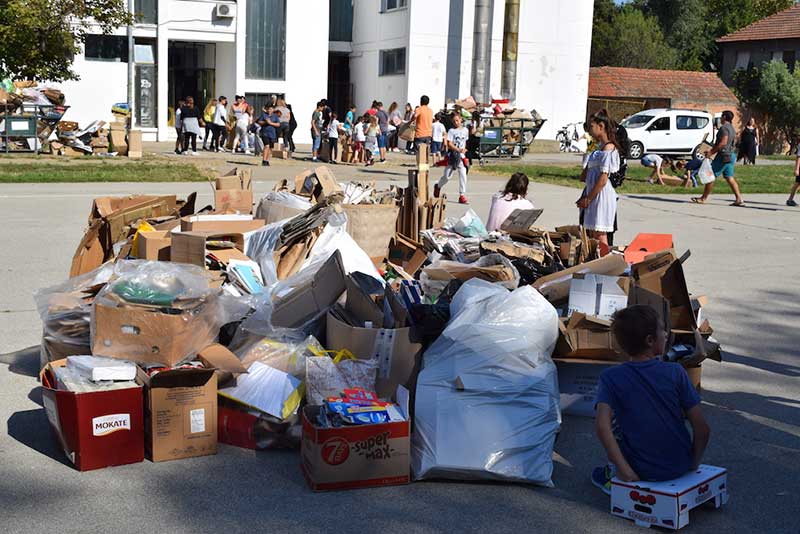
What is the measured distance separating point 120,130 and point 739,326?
1962 cm

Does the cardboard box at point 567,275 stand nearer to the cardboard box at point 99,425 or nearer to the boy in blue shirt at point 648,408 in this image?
the boy in blue shirt at point 648,408

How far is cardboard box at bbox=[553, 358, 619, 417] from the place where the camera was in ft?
18.2

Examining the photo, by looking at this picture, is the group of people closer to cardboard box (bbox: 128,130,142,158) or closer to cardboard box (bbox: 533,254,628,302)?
cardboard box (bbox: 128,130,142,158)

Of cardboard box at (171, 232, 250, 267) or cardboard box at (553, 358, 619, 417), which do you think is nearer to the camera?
cardboard box at (553, 358, 619, 417)

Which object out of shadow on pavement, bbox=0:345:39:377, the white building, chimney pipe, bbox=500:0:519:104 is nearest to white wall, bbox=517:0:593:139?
the white building

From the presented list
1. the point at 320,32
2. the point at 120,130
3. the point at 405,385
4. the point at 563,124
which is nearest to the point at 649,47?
the point at 563,124

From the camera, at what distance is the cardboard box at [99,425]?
4.50 metres

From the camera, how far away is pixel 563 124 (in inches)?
1465

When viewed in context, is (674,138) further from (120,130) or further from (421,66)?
(120,130)

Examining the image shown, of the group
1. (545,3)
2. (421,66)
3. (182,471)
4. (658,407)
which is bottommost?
(182,471)

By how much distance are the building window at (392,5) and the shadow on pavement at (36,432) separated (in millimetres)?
30189

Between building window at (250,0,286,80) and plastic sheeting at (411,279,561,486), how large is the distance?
89.9ft

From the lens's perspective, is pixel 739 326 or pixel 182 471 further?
pixel 739 326

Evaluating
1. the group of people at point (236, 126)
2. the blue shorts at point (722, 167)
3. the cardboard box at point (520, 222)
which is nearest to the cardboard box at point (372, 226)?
the cardboard box at point (520, 222)
